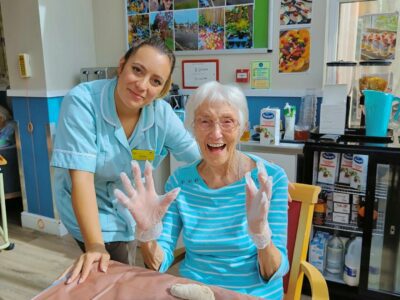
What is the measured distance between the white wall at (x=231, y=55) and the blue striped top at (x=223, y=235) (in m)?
1.51

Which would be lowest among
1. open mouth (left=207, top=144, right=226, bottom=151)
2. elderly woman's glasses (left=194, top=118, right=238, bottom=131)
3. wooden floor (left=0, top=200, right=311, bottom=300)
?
wooden floor (left=0, top=200, right=311, bottom=300)

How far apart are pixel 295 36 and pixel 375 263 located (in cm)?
153

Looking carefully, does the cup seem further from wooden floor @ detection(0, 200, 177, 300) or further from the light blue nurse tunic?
wooden floor @ detection(0, 200, 177, 300)

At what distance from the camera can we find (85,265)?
1.00 m

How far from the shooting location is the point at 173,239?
1.26 meters

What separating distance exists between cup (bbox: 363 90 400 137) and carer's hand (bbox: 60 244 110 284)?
1637 millimetres

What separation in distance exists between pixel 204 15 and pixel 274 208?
6.77 feet

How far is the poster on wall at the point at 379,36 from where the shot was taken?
2256mm

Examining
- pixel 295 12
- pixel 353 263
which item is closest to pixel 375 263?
pixel 353 263

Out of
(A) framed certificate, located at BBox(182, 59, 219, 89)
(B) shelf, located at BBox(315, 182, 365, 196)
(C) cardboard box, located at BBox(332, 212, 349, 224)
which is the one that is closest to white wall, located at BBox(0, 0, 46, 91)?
(A) framed certificate, located at BBox(182, 59, 219, 89)

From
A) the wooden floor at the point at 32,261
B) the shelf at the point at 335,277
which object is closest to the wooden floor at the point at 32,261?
the wooden floor at the point at 32,261

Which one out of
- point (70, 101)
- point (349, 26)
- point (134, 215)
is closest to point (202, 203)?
point (134, 215)

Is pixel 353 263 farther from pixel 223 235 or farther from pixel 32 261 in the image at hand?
pixel 32 261

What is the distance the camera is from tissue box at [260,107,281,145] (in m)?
2.26
